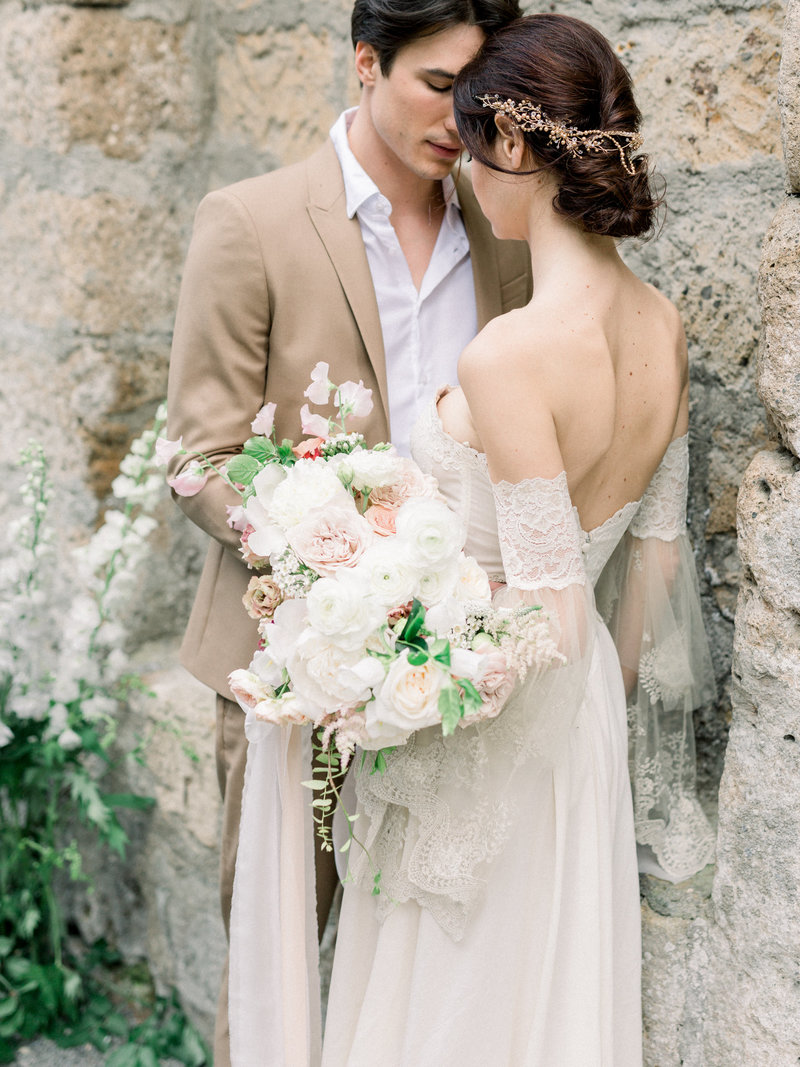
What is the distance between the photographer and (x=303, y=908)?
1942 millimetres

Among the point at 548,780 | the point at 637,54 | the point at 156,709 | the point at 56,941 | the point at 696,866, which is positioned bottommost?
the point at 56,941

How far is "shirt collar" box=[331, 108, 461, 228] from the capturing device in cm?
223

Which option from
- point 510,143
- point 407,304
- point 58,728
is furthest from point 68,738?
point 510,143

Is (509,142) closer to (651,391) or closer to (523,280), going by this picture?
(651,391)

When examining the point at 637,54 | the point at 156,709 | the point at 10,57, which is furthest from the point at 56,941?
the point at 637,54

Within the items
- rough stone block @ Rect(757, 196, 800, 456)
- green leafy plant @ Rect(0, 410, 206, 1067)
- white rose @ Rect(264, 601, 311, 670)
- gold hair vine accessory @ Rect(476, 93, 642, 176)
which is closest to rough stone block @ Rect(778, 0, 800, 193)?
rough stone block @ Rect(757, 196, 800, 456)

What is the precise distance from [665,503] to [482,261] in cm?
74

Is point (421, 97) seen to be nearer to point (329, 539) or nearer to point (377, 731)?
point (329, 539)

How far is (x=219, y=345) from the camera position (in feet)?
6.99

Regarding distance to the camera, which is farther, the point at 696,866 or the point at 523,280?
the point at 523,280

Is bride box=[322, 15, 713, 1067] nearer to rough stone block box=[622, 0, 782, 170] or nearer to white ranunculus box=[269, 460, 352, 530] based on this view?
white ranunculus box=[269, 460, 352, 530]

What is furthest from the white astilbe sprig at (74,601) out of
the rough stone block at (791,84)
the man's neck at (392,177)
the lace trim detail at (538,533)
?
the rough stone block at (791,84)

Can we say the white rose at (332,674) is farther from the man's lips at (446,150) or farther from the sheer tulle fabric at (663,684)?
the man's lips at (446,150)

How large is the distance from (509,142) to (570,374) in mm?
432
